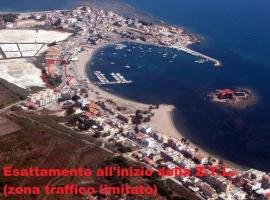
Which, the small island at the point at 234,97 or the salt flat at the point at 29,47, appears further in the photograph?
the salt flat at the point at 29,47

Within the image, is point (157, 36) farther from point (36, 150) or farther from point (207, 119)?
point (36, 150)

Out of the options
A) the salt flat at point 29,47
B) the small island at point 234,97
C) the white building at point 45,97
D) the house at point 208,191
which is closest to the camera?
the house at point 208,191

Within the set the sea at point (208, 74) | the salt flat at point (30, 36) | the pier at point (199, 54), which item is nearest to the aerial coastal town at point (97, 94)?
the salt flat at point (30, 36)

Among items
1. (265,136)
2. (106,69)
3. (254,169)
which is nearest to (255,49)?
(106,69)

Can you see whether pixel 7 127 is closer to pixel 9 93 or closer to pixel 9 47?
pixel 9 93

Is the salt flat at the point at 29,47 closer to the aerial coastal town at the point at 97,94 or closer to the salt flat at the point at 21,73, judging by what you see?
the aerial coastal town at the point at 97,94

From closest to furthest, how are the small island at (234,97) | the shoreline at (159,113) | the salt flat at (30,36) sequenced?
the shoreline at (159,113) < the small island at (234,97) < the salt flat at (30,36)

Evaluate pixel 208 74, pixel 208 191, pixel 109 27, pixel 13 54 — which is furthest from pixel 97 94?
pixel 109 27
